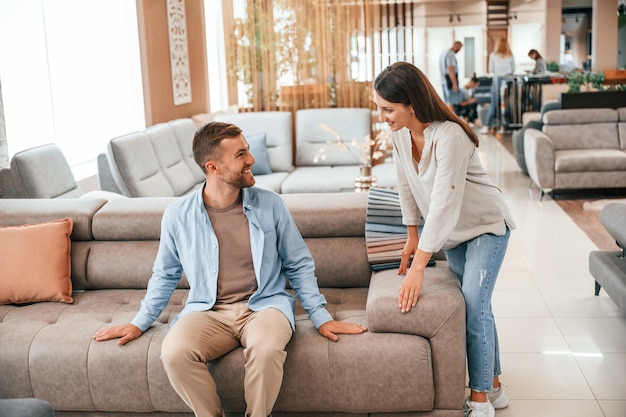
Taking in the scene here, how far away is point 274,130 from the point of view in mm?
7141

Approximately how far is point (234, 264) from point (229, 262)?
0.02 meters

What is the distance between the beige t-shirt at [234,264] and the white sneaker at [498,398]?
105 centimetres

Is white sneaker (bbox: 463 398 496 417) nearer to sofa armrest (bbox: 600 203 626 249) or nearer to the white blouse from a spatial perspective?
the white blouse

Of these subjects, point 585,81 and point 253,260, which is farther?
point 585,81

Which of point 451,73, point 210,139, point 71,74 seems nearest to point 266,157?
point 71,74

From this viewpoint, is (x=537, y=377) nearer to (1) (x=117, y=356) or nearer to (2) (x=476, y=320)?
(2) (x=476, y=320)

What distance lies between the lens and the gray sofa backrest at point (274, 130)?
7023mm

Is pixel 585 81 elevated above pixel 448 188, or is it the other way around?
pixel 585 81

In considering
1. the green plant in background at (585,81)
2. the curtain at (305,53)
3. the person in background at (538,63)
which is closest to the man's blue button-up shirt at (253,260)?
the curtain at (305,53)

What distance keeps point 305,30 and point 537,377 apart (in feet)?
16.8

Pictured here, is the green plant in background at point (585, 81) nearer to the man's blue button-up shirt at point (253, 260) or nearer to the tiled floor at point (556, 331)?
the tiled floor at point (556, 331)

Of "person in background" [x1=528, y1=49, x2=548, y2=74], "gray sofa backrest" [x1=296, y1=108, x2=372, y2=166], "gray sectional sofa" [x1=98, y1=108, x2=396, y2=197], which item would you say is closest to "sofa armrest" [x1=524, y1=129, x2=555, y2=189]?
"gray sectional sofa" [x1=98, y1=108, x2=396, y2=197]

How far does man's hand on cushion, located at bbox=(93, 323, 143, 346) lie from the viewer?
2.74 m

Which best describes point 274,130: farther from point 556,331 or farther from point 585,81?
point 556,331
